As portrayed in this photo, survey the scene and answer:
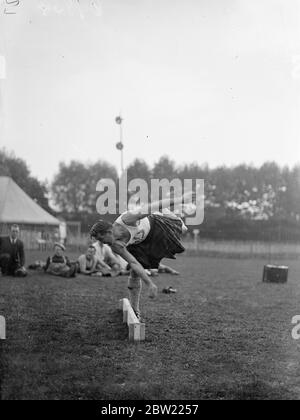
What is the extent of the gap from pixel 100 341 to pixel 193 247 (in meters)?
20.6

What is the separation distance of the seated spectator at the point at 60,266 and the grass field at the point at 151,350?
303 cm

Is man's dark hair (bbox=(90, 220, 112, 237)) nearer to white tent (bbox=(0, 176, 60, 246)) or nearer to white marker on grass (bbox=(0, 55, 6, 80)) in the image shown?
white marker on grass (bbox=(0, 55, 6, 80))

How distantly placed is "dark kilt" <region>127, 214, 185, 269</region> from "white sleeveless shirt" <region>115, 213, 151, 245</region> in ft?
0.22

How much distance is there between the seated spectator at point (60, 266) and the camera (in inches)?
410

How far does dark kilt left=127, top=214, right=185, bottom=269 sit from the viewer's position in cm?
518

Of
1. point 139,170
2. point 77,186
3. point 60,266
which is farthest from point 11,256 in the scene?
point 77,186

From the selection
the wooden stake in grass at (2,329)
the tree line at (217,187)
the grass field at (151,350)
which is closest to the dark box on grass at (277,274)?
the grass field at (151,350)

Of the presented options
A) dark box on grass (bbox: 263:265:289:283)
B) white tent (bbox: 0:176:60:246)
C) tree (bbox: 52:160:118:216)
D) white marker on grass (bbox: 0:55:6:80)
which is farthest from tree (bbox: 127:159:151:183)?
white marker on grass (bbox: 0:55:6:80)

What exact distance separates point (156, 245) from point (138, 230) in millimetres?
364

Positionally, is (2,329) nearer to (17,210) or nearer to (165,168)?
(17,210)

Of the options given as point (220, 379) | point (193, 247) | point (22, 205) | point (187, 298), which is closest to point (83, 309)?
point (187, 298)

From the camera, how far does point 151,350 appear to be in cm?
409
